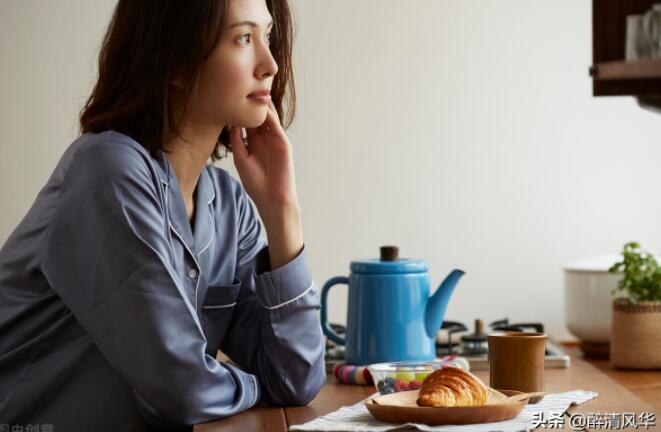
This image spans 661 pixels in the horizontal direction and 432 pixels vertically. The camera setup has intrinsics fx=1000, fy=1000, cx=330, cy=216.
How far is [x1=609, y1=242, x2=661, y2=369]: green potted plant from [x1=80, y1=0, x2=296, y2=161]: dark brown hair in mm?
975

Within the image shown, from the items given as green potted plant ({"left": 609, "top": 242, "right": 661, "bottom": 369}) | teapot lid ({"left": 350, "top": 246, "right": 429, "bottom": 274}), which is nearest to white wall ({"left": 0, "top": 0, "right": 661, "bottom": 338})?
green potted plant ({"left": 609, "top": 242, "right": 661, "bottom": 369})

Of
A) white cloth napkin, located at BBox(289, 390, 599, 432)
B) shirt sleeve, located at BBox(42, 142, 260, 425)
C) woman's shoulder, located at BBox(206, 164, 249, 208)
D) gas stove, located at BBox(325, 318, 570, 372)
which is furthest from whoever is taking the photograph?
gas stove, located at BBox(325, 318, 570, 372)

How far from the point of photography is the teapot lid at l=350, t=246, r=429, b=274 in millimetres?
1792

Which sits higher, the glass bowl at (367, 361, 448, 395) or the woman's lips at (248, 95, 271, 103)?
the woman's lips at (248, 95, 271, 103)

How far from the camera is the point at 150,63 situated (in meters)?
1.46

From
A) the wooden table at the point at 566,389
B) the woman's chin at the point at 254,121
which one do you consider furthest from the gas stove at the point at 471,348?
the woman's chin at the point at 254,121

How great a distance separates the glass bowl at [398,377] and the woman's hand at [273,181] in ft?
0.85

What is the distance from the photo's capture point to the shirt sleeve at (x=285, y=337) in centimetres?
154

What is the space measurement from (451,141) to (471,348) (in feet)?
2.52

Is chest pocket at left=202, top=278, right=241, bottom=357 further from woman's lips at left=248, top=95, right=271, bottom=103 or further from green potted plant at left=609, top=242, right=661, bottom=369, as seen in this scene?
green potted plant at left=609, top=242, right=661, bottom=369

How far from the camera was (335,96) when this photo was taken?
8.57ft

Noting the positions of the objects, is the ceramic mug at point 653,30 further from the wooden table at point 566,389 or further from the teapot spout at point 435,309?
the teapot spout at point 435,309

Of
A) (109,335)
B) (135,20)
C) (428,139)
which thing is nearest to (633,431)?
(109,335)

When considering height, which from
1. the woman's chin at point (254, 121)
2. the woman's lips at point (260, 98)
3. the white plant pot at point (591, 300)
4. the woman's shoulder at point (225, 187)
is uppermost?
the woman's lips at point (260, 98)
